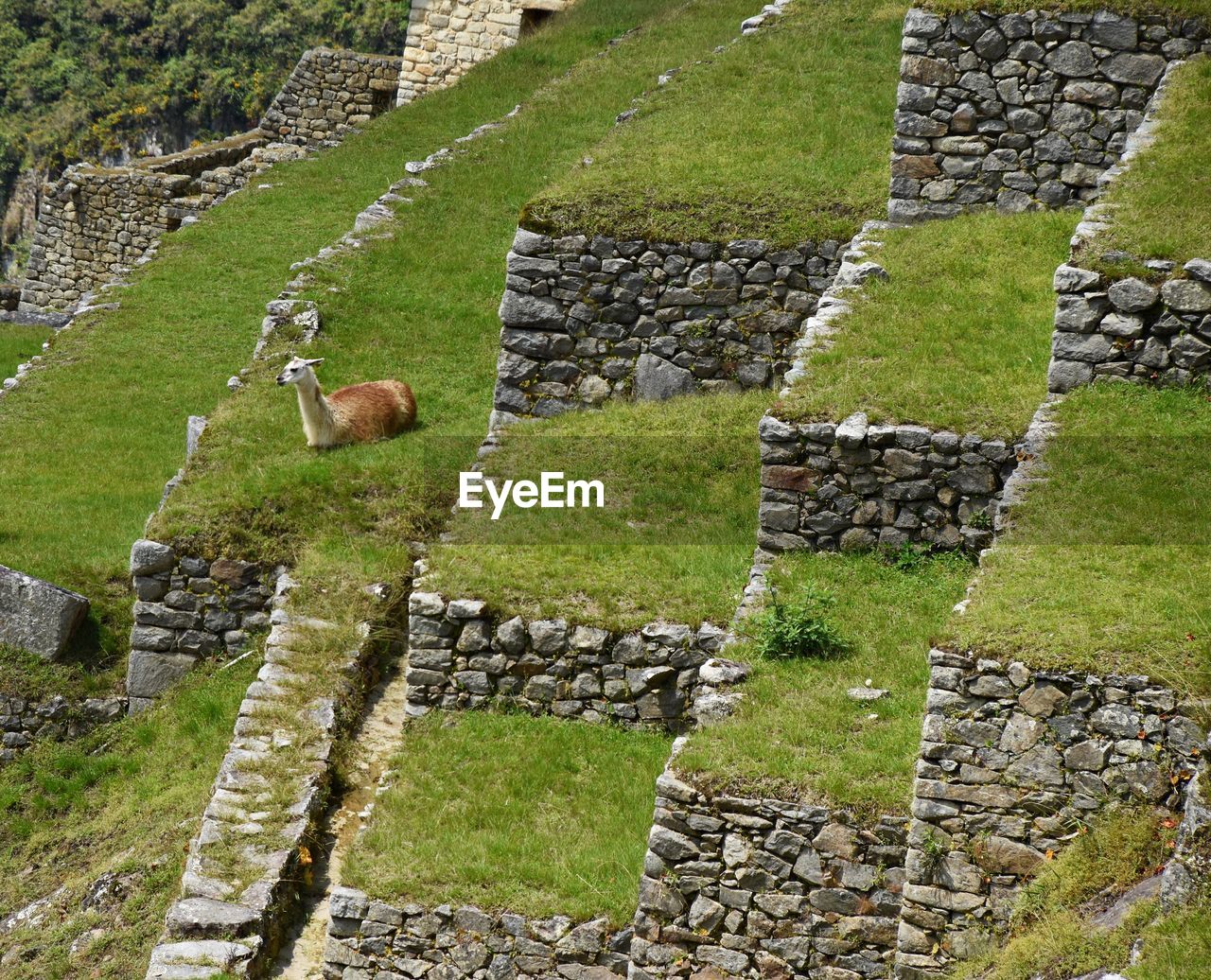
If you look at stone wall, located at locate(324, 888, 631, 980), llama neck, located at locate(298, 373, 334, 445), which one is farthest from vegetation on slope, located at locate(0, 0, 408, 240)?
stone wall, located at locate(324, 888, 631, 980)

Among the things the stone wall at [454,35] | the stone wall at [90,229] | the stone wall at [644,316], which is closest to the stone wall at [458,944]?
the stone wall at [644,316]

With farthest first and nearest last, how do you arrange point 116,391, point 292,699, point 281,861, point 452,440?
point 116,391, point 452,440, point 292,699, point 281,861

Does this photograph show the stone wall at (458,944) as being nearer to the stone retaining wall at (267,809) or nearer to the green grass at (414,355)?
the stone retaining wall at (267,809)

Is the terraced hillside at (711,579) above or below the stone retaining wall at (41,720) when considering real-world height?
above

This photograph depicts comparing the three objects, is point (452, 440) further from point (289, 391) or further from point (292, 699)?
point (292, 699)

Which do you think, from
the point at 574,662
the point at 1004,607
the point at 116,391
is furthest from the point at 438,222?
the point at 1004,607

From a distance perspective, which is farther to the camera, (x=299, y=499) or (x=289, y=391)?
(x=289, y=391)
